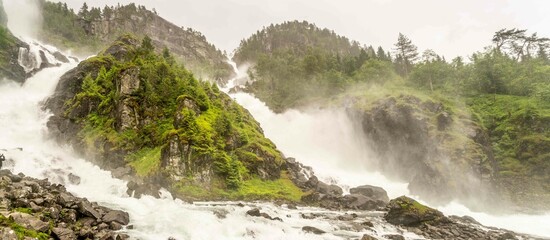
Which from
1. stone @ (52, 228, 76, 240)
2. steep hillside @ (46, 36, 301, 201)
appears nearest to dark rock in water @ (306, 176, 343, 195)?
steep hillside @ (46, 36, 301, 201)

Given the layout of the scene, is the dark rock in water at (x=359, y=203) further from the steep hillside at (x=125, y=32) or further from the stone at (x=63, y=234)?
the steep hillside at (x=125, y=32)

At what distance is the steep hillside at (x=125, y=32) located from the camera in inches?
4323

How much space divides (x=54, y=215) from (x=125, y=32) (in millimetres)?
122386

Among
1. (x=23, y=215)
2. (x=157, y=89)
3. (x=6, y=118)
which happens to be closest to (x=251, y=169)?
(x=157, y=89)

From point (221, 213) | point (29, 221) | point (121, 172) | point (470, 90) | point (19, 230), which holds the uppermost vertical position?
point (470, 90)

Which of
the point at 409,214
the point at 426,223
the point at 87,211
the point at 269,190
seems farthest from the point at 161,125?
the point at 426,223

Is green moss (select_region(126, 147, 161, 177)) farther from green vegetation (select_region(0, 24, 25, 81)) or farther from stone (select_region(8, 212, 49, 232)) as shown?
green vegetation (select_region(0, 24, 25, 81))

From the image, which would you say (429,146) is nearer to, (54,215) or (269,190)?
(269,190)

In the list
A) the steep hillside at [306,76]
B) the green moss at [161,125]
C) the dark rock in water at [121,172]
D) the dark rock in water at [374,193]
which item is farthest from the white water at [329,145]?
the dark rock in water at [121,172]

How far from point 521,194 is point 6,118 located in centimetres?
7363

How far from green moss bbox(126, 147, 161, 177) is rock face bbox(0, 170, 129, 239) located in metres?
15.6

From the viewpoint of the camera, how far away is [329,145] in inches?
2869

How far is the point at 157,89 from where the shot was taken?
154 feet

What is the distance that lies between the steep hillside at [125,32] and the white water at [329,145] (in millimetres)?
33320
